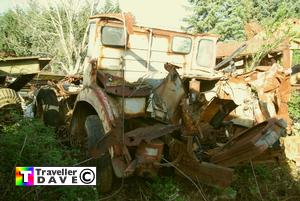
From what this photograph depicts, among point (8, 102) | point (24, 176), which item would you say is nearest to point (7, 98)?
point (8, 102)

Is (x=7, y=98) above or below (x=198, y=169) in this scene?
above

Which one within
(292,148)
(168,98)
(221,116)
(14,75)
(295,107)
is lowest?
(292,148)

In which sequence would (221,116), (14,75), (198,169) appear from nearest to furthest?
(198,169)
(221,116)
(14,75)

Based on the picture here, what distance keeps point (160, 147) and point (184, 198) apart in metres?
0.98

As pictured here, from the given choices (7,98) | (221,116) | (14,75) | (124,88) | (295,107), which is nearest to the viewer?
(124,88)

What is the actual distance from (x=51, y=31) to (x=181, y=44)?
823 inches

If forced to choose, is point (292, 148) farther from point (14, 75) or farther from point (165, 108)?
point (14, 75)

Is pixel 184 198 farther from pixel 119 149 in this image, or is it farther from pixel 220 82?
pixel 220 82

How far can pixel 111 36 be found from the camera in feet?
17.8

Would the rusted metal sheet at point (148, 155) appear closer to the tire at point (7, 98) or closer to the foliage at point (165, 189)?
the foliage at point (165, 189)

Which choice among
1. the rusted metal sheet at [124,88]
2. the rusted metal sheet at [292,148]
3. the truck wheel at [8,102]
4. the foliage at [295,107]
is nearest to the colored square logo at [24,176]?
the rusted metal sheet at [124,88]

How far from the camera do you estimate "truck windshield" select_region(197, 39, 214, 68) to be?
6211 mm

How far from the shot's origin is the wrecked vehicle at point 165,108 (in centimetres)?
408

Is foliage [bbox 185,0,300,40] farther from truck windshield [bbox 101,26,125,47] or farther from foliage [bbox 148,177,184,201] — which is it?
foliage [bbox 148,177,184,201]
